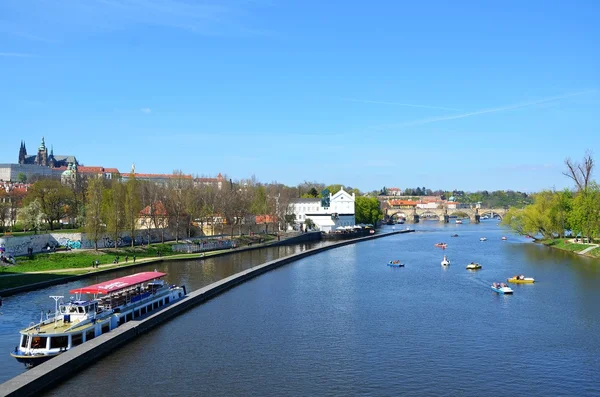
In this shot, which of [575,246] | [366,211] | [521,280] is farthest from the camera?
[366,211]

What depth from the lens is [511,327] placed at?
40.1 metres

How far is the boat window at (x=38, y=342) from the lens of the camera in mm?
31969

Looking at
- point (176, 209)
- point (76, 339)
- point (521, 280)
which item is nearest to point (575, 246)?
point (521, 280)

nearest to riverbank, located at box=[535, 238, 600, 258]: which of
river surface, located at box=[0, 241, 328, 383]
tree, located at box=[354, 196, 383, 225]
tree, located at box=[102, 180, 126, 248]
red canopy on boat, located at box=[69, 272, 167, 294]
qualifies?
river surface, located at box=[0, 241, 328, 383]

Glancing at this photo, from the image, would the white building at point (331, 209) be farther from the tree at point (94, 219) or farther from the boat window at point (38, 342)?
the boat window at point (38, 342)

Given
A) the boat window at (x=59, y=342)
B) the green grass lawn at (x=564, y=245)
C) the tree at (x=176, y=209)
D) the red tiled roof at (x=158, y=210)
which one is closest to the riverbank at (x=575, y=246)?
the green grass lawn at (x=564, y=245)

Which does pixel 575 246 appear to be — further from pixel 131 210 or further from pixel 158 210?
pixel 131 210

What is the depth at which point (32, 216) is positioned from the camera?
82688 mm

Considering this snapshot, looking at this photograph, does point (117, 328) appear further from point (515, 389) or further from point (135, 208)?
point (135, 208)

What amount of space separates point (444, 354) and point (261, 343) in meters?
11.1

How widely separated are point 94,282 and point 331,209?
115m

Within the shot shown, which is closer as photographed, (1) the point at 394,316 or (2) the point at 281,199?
(1) the point at 394,316

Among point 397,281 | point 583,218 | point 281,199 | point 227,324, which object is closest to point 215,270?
point 397,281

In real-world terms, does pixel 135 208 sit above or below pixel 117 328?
above
